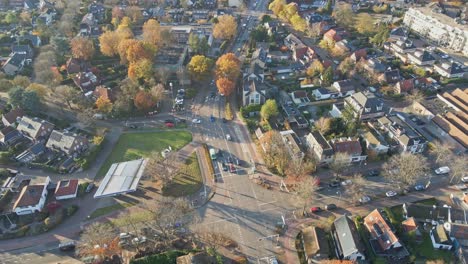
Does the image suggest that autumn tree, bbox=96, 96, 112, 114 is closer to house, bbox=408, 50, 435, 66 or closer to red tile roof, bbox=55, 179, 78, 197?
red tile roof, bbox=55, 179, 78, 197

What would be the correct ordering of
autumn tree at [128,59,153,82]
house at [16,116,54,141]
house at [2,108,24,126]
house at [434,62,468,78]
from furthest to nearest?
house at [434,62,468,78]
autumn tree at [128,59,153,82]
house at [2,108,24,126]
house at [16,116,54,141]

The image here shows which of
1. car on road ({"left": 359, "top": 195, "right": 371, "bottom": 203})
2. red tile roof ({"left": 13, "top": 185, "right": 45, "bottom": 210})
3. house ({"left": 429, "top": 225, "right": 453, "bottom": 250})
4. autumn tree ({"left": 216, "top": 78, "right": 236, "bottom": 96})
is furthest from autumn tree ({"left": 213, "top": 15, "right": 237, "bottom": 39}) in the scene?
house ({"left": 429, "top": 225, "right": 453, "bottom": 250})

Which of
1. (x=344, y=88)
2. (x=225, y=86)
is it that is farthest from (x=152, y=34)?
(x=344, y=88)

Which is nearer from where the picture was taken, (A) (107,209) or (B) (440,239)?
(B) (440,239)

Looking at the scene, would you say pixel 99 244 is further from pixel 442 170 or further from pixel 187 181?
pixel 442 170

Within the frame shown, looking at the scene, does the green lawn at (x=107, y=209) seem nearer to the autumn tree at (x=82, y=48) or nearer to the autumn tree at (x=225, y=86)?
the autumn tree at (x=225, y=86)

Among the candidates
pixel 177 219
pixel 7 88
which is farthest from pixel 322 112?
pixel 7 88
